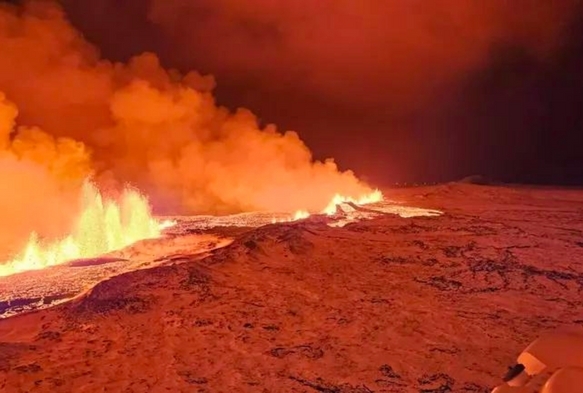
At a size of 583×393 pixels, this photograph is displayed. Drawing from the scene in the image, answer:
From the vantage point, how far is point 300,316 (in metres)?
11.4

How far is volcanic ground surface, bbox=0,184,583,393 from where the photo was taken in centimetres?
841

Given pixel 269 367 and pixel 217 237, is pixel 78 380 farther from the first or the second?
pixel 217 237

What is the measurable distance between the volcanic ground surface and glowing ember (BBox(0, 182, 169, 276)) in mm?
1568

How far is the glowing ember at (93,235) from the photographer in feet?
60.8

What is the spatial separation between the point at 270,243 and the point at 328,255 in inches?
95.6

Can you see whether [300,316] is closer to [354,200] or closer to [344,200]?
A: [344,200]

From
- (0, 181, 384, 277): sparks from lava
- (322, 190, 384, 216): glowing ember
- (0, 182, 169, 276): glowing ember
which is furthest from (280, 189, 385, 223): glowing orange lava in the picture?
(0, 182, 169, 276): glowing ember

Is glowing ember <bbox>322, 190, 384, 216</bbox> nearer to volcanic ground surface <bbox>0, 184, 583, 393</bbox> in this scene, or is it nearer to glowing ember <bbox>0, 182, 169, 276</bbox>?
glowing ember <bbox>0, 182, 169, 276</bbox>

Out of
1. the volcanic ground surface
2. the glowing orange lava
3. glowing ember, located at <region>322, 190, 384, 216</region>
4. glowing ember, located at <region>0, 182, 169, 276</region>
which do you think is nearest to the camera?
the volcanic ground surface

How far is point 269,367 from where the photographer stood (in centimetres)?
871

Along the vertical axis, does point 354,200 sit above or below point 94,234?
above

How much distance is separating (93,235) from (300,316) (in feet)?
47.9

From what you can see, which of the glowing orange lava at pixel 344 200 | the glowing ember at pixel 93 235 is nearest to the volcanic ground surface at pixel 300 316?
the glowing ember at pixel 93 235

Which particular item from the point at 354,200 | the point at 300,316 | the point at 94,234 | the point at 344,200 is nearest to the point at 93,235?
the point at 94,234
